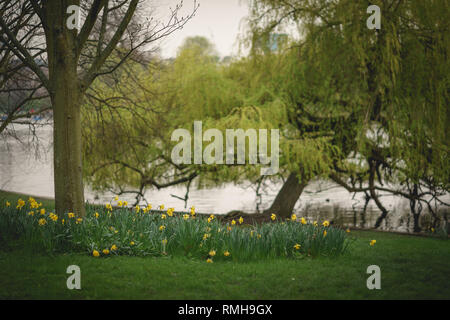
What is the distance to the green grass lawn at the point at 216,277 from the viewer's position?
375cm

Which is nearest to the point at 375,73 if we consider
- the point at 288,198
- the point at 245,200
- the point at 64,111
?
the point at 288,198

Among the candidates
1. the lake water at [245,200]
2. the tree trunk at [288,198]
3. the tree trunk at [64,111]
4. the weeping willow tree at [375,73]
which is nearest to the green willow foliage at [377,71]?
the weeping willow tree at [375,73]

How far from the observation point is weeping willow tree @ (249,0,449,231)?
301 inches

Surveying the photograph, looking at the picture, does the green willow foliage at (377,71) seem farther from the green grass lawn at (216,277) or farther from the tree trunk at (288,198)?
the green grass lawn at (216,277)

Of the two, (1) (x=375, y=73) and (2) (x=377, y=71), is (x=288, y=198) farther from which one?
(2) (x=377, y=71)

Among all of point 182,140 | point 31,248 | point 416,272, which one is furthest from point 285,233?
point 182,140

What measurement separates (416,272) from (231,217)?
460 centimetres

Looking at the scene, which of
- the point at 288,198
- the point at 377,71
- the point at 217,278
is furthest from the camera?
the point at 288,198

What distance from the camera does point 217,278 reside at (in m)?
4.16

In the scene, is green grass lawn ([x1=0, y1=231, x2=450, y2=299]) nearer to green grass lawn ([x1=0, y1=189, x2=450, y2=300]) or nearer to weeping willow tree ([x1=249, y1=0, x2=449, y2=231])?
green grass lawn ([x1=0, y1=189, x2=450, y2=300])

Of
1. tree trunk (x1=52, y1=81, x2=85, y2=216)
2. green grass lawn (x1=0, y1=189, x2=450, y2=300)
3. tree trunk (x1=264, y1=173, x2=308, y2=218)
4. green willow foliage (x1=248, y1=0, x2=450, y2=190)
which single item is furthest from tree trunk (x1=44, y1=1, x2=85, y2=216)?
tree trunk (x1=264, y1=173, x2=308, y2=218)

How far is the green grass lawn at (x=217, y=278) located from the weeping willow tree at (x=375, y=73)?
11.5ft

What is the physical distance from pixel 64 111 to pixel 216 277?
2.95m
